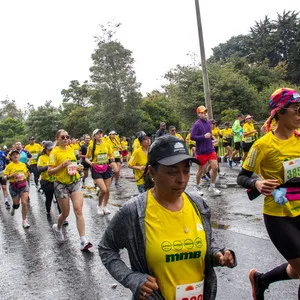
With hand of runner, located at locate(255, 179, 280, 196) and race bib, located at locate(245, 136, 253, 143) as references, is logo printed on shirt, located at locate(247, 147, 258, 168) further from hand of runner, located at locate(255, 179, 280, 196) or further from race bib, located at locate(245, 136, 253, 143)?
race bib, located at locate(245, 136, 253, 143)

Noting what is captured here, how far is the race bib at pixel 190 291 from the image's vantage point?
2.12 metres

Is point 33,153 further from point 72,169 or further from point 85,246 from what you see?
point 85,246

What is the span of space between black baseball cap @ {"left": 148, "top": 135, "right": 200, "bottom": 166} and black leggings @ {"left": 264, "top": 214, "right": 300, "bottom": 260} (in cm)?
133

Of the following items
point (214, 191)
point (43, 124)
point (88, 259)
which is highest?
point (43, 124)

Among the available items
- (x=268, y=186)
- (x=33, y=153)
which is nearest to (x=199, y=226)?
(x=268, y=186)

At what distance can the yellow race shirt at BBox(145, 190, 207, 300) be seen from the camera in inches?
83.2

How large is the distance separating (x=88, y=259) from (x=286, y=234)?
349 centimetres

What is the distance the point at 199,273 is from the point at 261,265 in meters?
2.79

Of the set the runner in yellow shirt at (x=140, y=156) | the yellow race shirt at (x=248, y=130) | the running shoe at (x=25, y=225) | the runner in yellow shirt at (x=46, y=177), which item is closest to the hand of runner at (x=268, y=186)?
the runner in yellow shirt at (x=140, y=156)

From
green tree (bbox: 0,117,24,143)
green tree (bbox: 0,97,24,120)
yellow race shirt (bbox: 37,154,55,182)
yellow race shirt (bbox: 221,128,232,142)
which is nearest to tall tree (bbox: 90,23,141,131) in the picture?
yellow race shirt (bbox: 221,128,232,142)

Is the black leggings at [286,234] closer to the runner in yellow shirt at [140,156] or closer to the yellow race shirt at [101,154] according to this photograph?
the runner in yellow shirt at [140,156]

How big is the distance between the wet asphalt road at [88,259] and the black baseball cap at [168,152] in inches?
94.7

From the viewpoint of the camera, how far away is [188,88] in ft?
94.8

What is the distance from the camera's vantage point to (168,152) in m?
2.21
